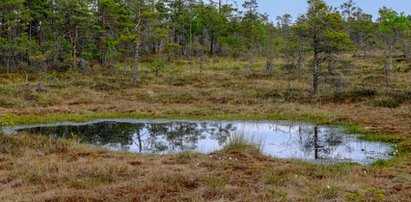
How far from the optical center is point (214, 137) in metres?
16.5

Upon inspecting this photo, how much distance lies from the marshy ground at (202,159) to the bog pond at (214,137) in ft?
3.36

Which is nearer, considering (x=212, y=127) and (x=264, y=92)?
(x=212, y=127)

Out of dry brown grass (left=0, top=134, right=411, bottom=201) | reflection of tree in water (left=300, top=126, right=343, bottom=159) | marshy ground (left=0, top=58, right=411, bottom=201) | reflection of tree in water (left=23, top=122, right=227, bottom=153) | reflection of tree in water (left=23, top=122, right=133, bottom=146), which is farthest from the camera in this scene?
reflection of tree in water (left=23, top=122, right=133, bottom=146)

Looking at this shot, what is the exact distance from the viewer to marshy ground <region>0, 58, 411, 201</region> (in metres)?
7.94

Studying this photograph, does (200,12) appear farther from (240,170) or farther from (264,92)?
(240,170)

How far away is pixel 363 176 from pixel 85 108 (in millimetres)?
17419

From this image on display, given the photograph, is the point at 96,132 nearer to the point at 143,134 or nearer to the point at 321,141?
the point at 143,134

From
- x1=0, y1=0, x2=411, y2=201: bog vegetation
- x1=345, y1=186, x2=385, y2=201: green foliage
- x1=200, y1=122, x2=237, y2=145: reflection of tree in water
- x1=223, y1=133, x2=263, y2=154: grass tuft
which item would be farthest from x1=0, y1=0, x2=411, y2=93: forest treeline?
x1=345, y1=186, x2=385, y2=201: green foliage

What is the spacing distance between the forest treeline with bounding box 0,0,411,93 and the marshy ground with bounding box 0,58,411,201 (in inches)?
175

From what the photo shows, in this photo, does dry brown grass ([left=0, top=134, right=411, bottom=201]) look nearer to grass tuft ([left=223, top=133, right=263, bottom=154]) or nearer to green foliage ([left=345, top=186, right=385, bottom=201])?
green foliage ([left=345, top=186, right=385, bottom=201])

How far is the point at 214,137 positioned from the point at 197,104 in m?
8.84

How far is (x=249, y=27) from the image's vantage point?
56188mm

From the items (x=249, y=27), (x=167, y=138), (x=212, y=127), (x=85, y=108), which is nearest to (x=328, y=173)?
(x=167, y=138)

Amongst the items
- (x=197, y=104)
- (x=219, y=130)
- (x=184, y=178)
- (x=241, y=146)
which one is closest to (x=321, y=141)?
(x=219, y=130)
